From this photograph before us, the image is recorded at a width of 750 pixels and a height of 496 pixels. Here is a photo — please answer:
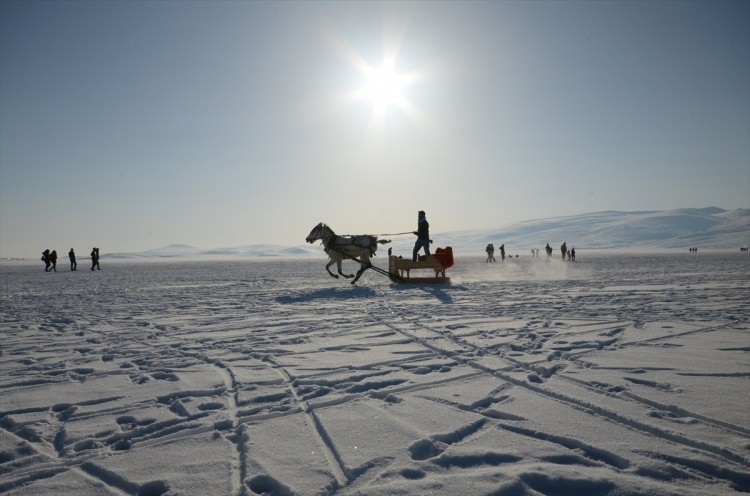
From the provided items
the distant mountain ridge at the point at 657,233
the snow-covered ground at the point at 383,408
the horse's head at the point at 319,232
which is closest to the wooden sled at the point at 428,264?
the horse's head at the point at 319,232

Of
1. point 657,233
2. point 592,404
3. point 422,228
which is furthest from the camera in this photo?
point 657,233

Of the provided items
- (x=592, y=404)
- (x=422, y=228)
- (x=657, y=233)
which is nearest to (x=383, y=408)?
(x=592, y=404)

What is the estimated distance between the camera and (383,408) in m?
3.48

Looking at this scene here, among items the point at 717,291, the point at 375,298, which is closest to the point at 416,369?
the point at 375,298

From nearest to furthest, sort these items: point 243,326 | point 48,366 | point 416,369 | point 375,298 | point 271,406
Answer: point 271,406
point 416,369
point 48,366
point 243,326
point 375,298

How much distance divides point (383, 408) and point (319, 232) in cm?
1153

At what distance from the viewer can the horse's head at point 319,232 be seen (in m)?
14.5

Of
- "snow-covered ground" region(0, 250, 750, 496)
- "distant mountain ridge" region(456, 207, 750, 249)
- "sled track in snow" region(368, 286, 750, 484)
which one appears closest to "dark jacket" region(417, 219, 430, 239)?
"snow-covered ground" region(0, 250, 750, 496)

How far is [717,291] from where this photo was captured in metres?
11.5

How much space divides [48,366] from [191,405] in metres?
2.79

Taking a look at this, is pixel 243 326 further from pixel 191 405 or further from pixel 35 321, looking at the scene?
pixel 35 321

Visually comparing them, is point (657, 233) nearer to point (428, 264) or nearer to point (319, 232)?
point (428, 264)

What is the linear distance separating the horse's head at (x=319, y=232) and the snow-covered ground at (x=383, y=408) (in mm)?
7261

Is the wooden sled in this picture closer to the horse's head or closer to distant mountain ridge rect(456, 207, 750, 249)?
the horse's head
